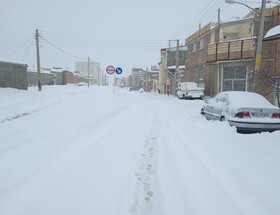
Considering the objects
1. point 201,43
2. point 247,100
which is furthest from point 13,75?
point 247,100

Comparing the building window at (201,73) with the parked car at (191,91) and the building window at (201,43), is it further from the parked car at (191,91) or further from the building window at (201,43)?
the parked car at (191,91)

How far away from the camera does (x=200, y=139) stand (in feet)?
22.1

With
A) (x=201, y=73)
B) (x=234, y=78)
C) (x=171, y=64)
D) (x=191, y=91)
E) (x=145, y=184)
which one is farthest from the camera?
(x=171, y=64)

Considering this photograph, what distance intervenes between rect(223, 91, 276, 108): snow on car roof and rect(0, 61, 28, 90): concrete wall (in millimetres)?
19760

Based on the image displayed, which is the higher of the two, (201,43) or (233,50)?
(201,43)

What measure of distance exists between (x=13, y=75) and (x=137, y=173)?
21816 mm

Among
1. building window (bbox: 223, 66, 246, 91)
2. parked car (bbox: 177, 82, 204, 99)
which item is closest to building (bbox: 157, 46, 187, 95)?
parked car (bbox: 177, 82, 204, 99)

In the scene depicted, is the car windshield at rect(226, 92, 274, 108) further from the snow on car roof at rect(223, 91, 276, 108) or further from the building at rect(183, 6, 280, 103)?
the building at rect(183, 6, 280, 103)

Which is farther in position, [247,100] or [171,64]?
[171,64]

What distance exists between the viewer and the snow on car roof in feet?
25.0

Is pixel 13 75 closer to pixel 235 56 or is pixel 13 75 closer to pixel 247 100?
pixel 235 56

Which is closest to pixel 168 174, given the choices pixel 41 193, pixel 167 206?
pixel 167 206

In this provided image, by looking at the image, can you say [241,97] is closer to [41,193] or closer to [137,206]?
[137,206]

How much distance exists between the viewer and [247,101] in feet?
25.7
